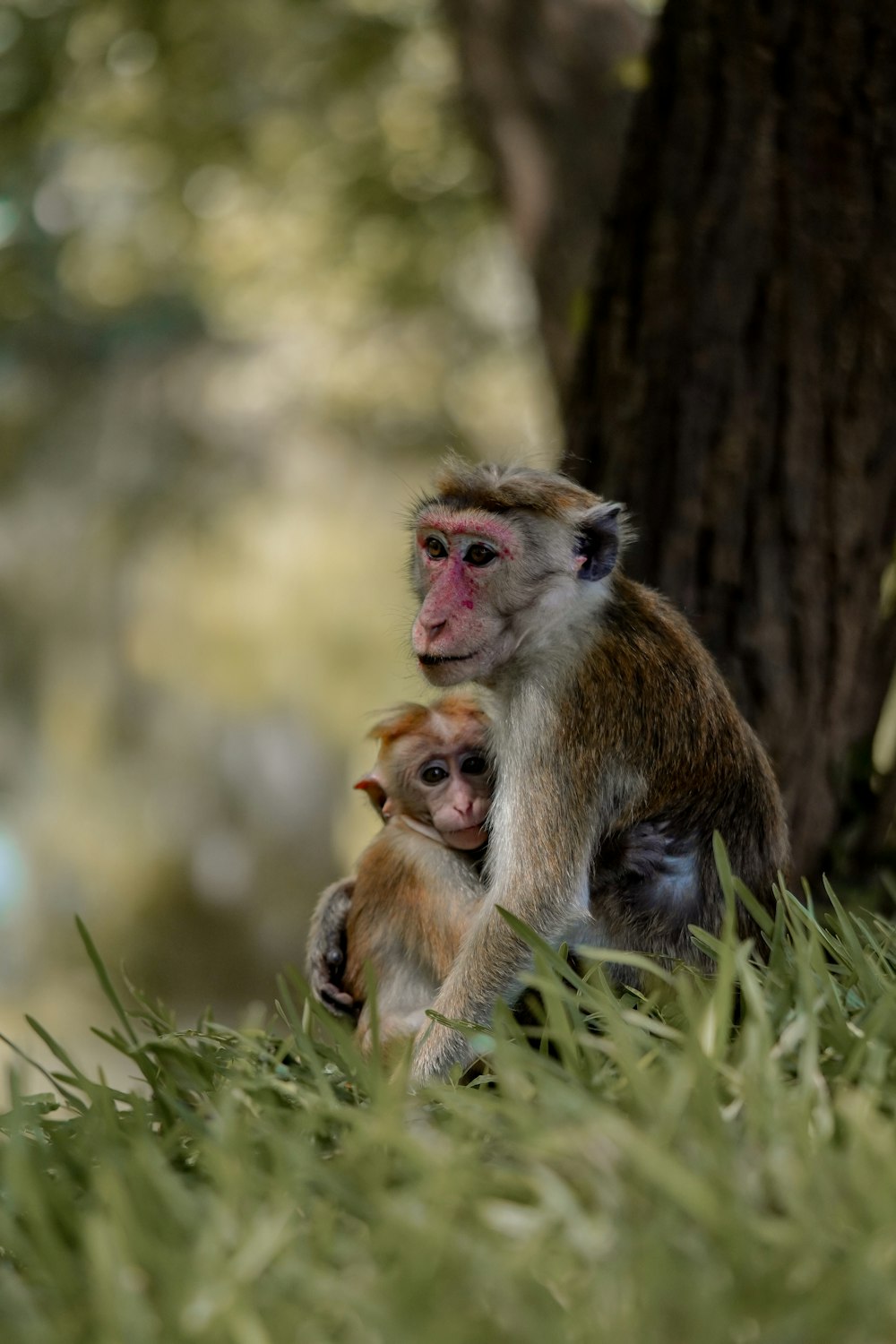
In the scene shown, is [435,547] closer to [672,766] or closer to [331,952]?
[672,766]

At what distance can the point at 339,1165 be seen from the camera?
1.65m

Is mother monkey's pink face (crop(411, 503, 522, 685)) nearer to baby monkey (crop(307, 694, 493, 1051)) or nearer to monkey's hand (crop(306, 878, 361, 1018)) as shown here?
baby monkey (crop(307, 694, 493, 1051))

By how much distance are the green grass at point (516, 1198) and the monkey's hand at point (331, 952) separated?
0.94m

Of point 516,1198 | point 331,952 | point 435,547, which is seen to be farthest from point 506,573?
point 516,1198

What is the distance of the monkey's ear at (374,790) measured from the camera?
3195mm

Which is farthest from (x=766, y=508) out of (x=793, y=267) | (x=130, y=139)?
(x=130, y=139)

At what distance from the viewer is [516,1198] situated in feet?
5.07

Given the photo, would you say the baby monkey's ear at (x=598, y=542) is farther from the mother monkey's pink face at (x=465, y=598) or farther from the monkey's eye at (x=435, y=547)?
the monkey's eye at (x=435, y=547)

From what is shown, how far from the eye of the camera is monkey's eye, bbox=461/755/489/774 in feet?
9.91

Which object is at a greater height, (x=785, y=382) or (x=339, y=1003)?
(x=785, y=382)

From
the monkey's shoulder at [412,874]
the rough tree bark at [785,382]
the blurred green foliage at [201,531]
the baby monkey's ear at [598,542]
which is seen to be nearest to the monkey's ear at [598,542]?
the baby monkey's ear at [598,542]

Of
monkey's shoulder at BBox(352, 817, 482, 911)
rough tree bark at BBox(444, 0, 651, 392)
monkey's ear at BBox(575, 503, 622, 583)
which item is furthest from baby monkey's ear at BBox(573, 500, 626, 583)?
rough tree bark at BBox(444, 0, 651, 392)

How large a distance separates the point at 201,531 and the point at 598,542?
719 centimetres

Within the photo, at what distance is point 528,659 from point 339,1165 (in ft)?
4.01
